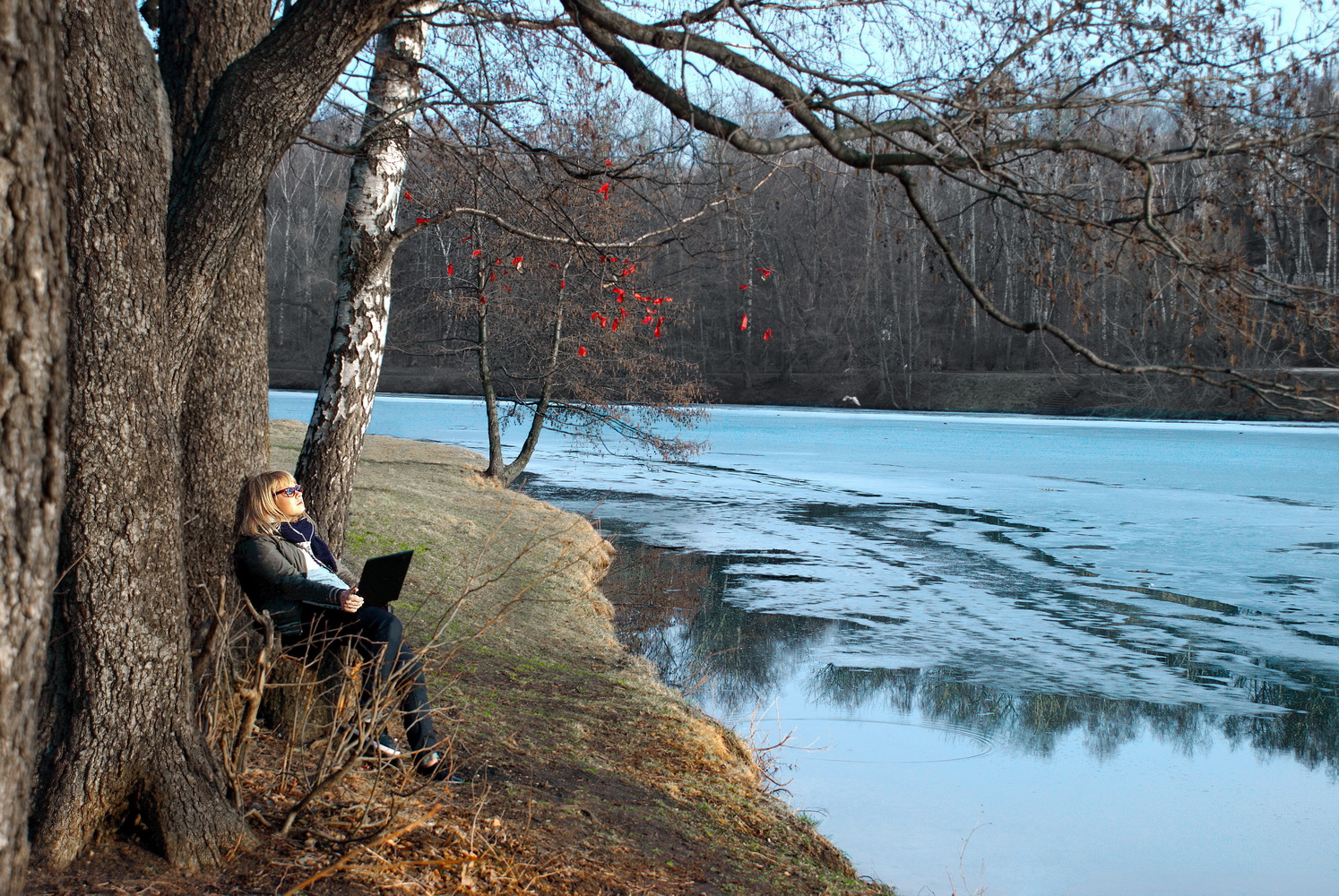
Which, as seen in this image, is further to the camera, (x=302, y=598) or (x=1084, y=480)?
(x=1084, y=480)

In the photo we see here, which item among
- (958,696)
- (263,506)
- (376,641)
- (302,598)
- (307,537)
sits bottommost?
(958,696)

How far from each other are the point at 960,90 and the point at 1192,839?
4281mm

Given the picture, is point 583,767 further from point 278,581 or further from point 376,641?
point 278,581

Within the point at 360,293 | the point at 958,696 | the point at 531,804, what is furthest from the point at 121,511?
the point at 958,696

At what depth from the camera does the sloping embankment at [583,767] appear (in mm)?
3992

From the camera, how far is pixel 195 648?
4.35 m

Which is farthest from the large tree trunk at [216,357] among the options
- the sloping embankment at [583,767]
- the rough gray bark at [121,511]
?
the rough gray bark at [121,511]

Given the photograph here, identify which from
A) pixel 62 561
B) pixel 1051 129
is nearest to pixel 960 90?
pixel 1051 129

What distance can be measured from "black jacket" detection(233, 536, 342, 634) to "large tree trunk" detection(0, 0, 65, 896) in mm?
2749

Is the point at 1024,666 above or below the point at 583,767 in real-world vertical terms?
below

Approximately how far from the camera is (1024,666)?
30.0 feet

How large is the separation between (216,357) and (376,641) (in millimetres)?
1257

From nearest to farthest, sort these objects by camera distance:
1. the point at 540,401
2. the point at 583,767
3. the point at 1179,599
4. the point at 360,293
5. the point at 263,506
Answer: the point at 263,506 → the point at 583,767 → the point at 360,293 → the point at 1179,599 → the point at 540,401

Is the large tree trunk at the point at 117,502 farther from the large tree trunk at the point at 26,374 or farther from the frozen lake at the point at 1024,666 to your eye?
the frozen lake at the point at 1024,666
